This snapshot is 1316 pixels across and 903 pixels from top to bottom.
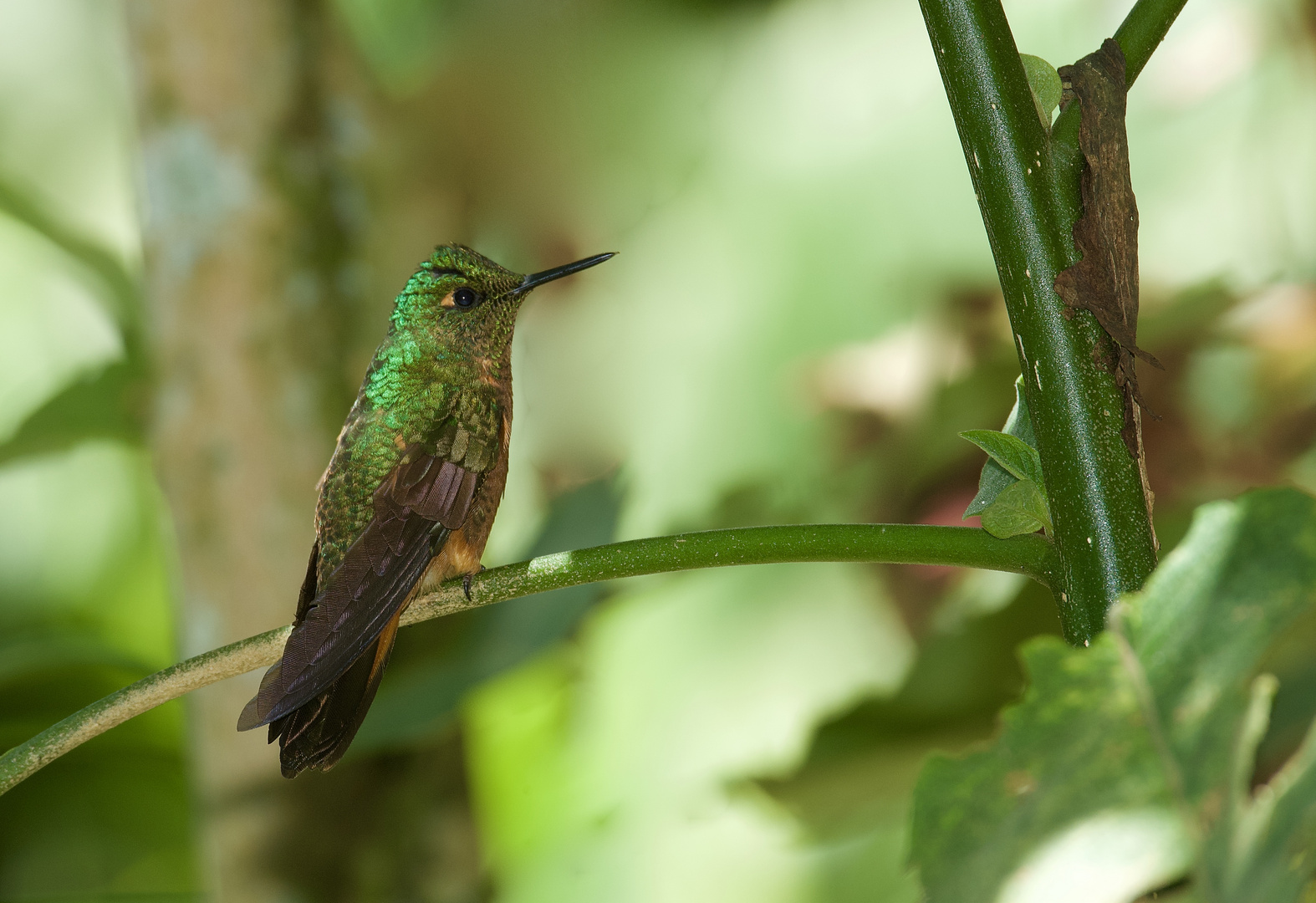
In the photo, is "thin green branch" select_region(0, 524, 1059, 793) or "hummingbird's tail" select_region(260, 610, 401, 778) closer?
"thin green branch" select_region(0, 524, 1059, 793)

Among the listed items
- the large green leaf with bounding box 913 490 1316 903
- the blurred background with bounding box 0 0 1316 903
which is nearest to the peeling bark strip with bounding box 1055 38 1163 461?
the large green leaf with bounding box 913 490 1316 903

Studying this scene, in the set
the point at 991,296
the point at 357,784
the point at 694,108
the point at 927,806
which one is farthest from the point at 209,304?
the point at 927,806

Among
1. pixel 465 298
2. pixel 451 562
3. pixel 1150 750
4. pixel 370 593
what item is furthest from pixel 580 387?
pixel 1150 750

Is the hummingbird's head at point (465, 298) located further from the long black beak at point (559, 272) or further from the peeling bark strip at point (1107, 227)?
the peeling bark strip at point (1107, 227)

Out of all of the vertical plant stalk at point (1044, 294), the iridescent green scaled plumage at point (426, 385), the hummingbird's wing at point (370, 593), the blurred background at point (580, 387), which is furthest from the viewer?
the blurred background at point (580, 387)

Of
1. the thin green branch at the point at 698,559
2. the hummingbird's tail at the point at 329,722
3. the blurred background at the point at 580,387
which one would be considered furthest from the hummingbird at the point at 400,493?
the blurred background at the point at 580,387

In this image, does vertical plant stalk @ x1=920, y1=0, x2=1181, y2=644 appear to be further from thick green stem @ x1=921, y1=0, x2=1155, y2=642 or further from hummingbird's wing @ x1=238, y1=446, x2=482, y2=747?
hummingbird's wing @ x1=238, y1=446, x2=482, y2=747
